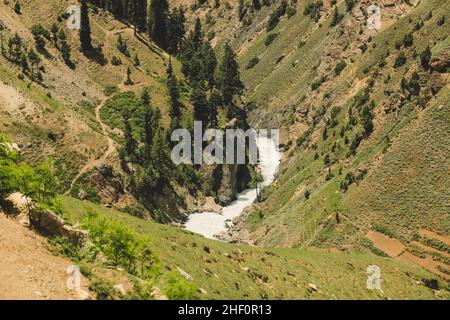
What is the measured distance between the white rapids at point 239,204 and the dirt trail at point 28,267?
71580mm

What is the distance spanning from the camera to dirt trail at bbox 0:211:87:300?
31906 millimetres

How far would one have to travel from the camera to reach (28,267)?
113 ft

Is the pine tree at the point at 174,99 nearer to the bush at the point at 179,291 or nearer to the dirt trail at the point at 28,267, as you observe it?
the dirt trail at the point at 28,267

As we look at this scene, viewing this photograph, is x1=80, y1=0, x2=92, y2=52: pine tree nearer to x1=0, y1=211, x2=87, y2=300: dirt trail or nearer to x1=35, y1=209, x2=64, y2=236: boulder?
x1=35, y1=209, x2=64, y2=236: boulder

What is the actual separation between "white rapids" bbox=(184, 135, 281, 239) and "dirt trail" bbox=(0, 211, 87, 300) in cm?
7158

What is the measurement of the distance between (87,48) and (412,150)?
88.2 m

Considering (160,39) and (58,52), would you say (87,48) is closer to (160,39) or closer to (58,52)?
(58,52)

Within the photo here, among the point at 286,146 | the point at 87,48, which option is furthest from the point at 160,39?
the point at 286,146

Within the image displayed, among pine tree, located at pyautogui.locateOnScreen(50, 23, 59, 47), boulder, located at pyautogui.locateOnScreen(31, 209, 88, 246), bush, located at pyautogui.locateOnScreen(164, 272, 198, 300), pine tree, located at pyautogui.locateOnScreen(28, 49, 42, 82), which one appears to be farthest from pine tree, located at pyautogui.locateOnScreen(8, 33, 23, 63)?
bush, located at pyautogui.locateOnScreen(164, 272, 198, 300)

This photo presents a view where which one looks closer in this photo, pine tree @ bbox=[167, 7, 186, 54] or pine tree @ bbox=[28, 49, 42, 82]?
pine tree @ bbox=[28, 49, 42, 82]

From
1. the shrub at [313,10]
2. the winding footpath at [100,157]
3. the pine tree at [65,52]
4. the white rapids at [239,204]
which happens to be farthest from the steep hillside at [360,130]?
the pine tree at [65,52]

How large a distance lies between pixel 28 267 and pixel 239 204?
93.9 meters

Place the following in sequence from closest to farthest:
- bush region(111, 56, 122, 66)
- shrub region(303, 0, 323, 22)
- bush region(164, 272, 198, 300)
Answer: bush region(164, 272, 198, 300), bush region(111, 56, 122, 66), shrub region(303, 0, 323, 22)

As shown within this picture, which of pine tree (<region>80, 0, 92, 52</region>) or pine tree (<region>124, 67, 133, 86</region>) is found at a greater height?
pine tree (<region>80, 0, 92, 52</region>)
